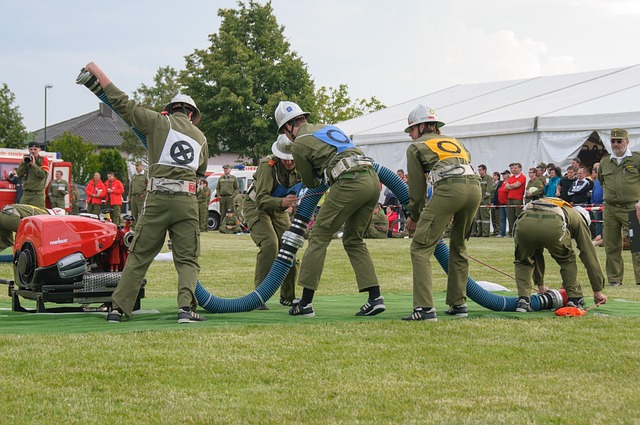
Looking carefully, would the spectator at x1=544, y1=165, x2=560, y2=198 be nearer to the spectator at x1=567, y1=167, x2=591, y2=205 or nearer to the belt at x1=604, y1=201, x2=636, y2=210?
the spectator at x1=567, y1=167, x2=591, y2=205

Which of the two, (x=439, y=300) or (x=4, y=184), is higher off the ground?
(x=4, y=184)

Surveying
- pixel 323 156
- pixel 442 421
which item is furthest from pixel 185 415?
pixel 323 156

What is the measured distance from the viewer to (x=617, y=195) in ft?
42.1

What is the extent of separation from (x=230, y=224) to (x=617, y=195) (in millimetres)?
17943

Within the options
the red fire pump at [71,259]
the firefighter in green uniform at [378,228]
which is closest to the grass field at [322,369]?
the red fire pump at [71,259]

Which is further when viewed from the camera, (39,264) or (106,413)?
(39,264)

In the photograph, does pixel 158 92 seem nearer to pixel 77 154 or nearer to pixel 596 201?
pixel 77 154

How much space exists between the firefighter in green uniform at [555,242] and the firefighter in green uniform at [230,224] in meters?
20.2

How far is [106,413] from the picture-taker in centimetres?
472

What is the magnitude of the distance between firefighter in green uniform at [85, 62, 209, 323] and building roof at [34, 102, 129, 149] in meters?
89.4

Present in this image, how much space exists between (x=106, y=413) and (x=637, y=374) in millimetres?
3296

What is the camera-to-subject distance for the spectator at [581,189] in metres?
21.4

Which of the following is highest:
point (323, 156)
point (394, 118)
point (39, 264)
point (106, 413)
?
point (394, 118)

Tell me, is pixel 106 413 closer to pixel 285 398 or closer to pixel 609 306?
pixel 285 398
